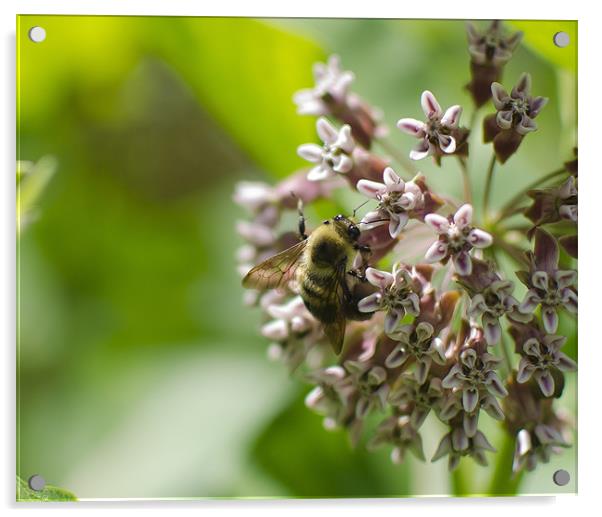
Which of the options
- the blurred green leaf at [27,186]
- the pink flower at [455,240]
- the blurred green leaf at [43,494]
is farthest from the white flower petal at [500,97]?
the blurred green leaf at [43,494]

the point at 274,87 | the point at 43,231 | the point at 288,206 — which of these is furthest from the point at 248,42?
the point at 43,231

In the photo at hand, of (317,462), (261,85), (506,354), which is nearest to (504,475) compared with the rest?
(506,354)

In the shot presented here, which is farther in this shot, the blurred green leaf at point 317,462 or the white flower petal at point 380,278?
the blurred green leaf at point 317,462

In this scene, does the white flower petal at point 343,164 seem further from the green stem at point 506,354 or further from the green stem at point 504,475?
the green stem at point 504,475

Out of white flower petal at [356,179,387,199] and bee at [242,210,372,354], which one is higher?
white flower petal at [356,179,387,199]

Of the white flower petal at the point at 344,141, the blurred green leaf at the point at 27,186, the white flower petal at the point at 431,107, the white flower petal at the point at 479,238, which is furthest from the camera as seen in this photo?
the blurred green leaf at the point at 27,186

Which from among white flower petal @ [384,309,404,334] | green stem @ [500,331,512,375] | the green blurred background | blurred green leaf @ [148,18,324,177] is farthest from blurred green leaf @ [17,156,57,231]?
green stem @ [500,331,512,375]

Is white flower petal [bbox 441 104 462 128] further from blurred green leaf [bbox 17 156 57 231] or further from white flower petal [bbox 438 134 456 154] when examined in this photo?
blurred green leaf [bbox 17 156 57 231]
